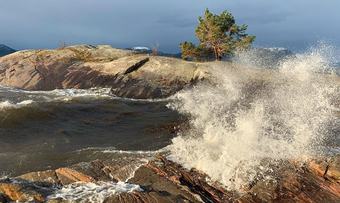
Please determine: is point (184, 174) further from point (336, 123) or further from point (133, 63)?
point (133, 63)

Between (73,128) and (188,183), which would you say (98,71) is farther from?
(188,183)

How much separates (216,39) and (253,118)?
38839 millimetres

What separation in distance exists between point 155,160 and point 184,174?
5.35 ft

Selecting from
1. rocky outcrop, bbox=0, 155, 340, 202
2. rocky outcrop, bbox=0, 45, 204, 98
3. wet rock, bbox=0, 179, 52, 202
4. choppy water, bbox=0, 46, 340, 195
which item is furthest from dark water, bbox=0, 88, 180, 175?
wet rock, bbox=0, 179, 52, 202

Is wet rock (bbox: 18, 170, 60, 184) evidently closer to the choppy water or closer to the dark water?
the choppy water

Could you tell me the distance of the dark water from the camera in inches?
912

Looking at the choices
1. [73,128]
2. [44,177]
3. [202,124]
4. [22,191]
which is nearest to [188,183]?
[44,177]

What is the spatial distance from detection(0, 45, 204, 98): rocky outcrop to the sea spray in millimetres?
3091

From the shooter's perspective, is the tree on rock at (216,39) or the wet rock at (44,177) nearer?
the wet rock at (44,177)

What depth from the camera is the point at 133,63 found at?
5141 centimetres

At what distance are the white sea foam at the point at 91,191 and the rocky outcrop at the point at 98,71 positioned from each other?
3111 cm

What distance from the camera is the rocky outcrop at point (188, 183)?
14.6 m

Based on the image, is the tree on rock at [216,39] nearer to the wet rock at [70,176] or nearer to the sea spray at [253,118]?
the sea spray at [253,118]

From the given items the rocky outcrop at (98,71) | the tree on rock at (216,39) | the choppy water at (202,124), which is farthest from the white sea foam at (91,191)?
the tree on rock at (216,39)
